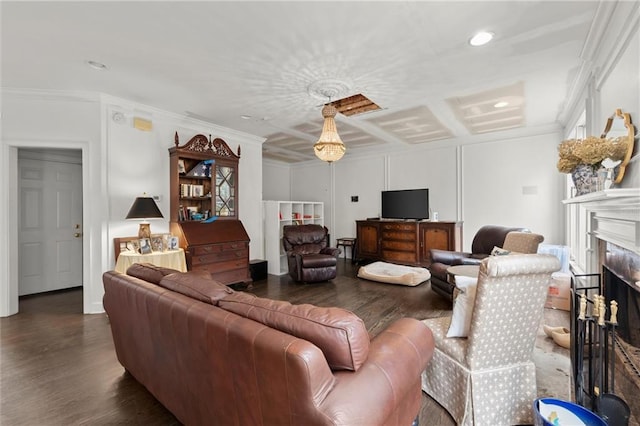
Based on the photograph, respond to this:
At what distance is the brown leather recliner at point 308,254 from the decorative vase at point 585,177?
3394 mm

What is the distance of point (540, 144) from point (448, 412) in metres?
4.95

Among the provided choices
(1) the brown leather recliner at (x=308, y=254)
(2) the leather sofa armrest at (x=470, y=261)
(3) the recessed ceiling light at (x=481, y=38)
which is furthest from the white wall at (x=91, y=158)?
(2) the leather sofa armrest at (x=470, y=261)

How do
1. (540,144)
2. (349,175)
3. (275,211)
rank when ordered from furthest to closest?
(349,175) < (275,211) < (540,144)

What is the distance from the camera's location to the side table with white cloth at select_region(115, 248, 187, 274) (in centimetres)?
326

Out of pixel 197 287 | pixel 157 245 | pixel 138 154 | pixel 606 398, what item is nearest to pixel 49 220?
pixel 138 154

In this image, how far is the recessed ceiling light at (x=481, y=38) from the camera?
2.29m

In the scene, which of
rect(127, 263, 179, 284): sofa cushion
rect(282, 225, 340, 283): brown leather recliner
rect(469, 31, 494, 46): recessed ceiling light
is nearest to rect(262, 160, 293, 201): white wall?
rect(282, 225, 340, 283): brown leather recliner

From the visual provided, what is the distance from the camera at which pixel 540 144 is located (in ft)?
16.0

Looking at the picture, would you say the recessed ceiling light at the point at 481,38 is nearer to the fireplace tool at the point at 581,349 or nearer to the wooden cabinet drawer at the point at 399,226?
the fireplace tool at the point at 581,349

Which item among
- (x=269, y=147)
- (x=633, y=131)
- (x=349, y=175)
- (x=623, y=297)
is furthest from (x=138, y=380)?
(x=349, y=175)

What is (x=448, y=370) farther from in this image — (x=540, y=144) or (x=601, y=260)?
(x=540, y=144)

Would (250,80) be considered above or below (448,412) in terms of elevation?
above

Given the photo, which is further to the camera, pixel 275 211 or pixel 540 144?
Answer: pixel 275 211

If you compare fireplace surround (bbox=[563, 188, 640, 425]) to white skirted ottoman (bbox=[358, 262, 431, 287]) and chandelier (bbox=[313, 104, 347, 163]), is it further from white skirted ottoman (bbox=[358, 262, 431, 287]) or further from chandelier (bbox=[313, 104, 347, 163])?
white skirted ottoman (bbox=[358, 262, 431, 287])
